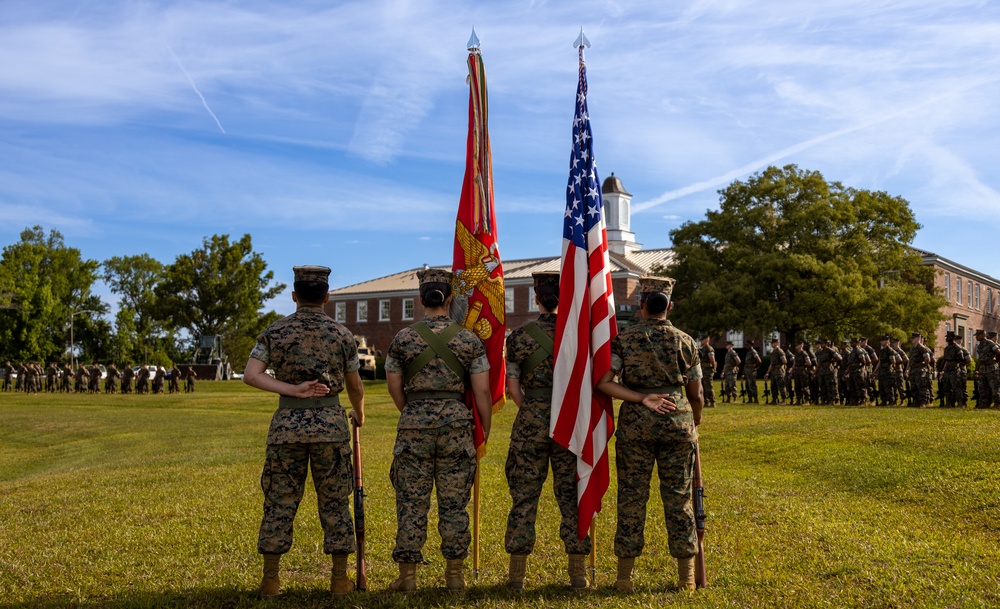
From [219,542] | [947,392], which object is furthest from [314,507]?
[947,392]

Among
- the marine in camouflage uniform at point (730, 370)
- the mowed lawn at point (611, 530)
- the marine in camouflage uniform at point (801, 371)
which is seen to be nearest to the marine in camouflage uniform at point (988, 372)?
the mowed lawn at point (611, 530)

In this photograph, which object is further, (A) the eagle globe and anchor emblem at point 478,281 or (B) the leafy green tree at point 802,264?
(B) the leafy green tree at point 802,264

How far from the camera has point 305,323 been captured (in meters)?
6.60

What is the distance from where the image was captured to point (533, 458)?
707 cm

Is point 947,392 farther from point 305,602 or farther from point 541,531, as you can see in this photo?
point 305,602

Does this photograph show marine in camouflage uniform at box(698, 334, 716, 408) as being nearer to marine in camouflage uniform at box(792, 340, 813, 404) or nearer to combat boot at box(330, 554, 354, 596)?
marine in camouflage uniform at box(792, 340, 813, 404)

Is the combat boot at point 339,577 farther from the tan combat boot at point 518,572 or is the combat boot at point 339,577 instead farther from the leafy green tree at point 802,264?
the leafy green tree at point 802,264

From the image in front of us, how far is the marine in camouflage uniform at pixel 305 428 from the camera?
21.2 feet

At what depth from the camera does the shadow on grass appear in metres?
6.44

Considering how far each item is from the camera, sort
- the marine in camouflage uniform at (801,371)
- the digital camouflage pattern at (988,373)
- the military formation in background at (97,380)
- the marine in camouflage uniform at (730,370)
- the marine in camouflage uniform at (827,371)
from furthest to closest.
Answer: the military formation in background at (97,380) < the marine in camouflage uniform at (730,370) < the marine in camouflage uniform at (801,371) < the marine in camouflage uniform at (827,371) < the digital camouflage pattern at (988,373)

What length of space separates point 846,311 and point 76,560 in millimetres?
43002

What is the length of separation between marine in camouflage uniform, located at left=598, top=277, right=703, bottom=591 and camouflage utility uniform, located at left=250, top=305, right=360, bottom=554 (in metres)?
2.08

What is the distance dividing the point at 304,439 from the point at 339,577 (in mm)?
1112

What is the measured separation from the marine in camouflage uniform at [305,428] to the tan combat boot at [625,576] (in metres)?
2.03
